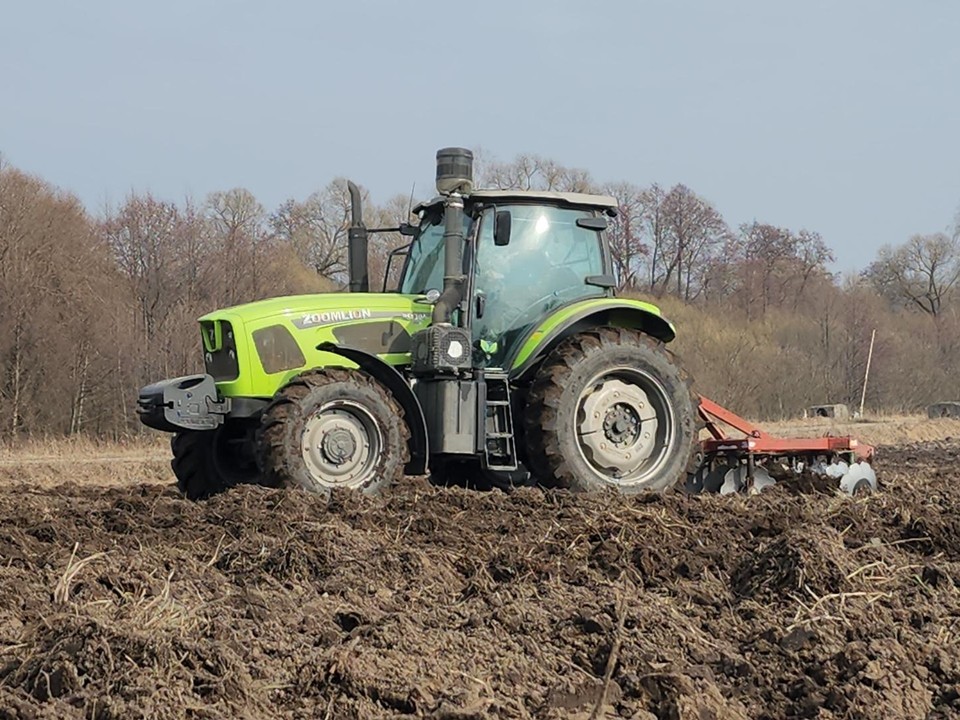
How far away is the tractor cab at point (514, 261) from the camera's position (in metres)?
8.27

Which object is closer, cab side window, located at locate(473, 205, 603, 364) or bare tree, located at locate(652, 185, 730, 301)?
cab side window, located at locate(473, 205, 603, 364)

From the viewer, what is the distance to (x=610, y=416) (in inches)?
328

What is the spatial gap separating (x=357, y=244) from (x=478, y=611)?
5.09m

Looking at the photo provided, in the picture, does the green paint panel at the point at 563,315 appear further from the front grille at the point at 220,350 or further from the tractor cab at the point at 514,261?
the front grille at the point at 220,350

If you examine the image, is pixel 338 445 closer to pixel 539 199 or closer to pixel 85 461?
pixel 539 199

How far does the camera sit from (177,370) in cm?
2533

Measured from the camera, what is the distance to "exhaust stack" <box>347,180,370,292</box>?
29.1ft

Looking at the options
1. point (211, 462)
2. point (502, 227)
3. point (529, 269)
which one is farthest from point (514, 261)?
point (211, 462)

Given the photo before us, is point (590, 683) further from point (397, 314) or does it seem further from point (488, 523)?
point (397, 314)

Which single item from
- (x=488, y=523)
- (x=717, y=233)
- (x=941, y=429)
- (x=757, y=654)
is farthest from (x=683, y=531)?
(x=717, y=233)

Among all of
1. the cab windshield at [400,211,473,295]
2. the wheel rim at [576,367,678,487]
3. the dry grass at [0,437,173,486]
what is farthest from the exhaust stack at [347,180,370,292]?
the dry grass at [0,437,173,486]

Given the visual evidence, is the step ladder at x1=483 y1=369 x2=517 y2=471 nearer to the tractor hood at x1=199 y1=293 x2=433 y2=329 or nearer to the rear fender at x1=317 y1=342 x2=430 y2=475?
the rear fender at x1=317 y1=342 x2=430 y2=475

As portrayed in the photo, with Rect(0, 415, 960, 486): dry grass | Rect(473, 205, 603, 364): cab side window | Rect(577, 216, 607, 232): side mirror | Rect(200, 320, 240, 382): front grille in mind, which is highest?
Rect(577, 216, 607, 232): side mirror

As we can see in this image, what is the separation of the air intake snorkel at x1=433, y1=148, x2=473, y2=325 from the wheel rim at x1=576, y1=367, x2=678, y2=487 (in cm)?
112
